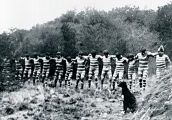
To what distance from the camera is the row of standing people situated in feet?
61.4

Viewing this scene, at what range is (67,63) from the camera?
22.2 meters

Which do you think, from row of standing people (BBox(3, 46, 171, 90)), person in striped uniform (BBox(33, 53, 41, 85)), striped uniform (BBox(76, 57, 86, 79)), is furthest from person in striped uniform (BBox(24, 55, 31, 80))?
striped uniform (BBox(76, 57, 86, 79))

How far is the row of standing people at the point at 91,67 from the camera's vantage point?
1870 centimetres

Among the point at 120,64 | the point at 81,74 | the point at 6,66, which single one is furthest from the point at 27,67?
the point at 120,64

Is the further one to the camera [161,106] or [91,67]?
[91,67]

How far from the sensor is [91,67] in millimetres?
21094

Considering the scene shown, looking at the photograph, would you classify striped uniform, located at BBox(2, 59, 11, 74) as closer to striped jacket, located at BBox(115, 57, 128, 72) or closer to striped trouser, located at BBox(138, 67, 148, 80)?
striped jacket, located at BBox(115, 57, 128, 72)

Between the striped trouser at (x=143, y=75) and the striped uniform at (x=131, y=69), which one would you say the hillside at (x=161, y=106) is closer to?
the striped trouser at (x=143, y=75)

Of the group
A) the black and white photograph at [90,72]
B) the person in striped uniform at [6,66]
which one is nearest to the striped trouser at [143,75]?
the black and white photograph at [90,72]

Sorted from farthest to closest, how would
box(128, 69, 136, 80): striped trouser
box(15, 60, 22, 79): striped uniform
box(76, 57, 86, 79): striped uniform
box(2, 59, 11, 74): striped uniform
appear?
1. box(15, 60, 22, 79): striped uniform
2. box(2, 59, 11, 74): striped uniform
3. box(76, 57, 86, 79): striped uniform
4. box(128, 69, 136, 80): striped trouser

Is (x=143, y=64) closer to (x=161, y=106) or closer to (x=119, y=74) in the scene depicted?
(x=119, y=74)

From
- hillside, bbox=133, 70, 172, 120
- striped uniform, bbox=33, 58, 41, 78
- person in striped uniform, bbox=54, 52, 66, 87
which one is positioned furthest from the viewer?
striped uniform, bbox=33, 58, 41, 78

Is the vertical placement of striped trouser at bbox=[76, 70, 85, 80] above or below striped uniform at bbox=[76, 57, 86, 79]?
below

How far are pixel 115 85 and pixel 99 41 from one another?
395 inches
